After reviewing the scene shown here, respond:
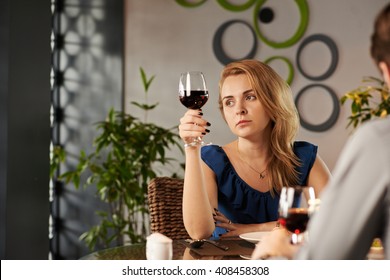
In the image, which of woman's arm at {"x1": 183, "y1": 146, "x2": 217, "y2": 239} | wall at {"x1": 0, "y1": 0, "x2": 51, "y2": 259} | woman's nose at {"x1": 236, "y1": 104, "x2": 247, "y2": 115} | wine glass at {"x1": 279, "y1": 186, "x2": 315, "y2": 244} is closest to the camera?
wine glass at {"x1": 279, "y1": 186, "x2": 315, "y2": 244}

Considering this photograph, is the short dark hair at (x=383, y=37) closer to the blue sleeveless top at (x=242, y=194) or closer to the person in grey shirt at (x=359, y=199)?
the person in grey shirt at (x=359, y=199)

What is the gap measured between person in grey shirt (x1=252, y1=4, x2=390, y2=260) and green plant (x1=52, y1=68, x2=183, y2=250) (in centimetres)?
364

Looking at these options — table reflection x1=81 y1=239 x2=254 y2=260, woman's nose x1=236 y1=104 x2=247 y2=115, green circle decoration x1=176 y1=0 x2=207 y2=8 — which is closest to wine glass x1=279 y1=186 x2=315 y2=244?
table reflection x1=81 y1=239 x2=254 y2=260

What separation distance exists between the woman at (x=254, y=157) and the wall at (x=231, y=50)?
93.2 inches

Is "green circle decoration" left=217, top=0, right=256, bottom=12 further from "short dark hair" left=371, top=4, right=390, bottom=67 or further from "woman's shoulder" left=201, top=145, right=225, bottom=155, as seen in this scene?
"short dark hair" left=371, top=4, right=390, bottom=67

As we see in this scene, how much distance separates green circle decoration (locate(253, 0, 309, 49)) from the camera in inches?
199

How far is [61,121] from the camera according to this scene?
17.1 feet

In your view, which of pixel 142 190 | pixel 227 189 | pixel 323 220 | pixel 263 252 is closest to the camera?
pixel 323 220

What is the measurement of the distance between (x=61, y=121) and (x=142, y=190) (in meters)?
1.03

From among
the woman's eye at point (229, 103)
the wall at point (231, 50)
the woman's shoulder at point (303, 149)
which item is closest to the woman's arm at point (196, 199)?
the woman's eye at point (229, 103)

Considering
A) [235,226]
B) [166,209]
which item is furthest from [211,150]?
[235,226]

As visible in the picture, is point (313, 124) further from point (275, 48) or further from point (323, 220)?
point (323, 220)

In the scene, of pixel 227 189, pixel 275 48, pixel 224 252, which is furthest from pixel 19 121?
pixel 275 48

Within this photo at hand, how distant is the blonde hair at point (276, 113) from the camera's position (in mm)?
2535
